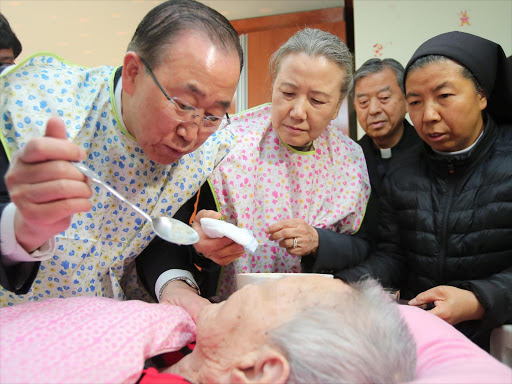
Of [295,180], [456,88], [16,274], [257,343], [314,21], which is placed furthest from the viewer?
[314,21]

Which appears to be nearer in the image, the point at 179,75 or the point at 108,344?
the point at 108,344

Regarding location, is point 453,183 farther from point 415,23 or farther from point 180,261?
point 415,23

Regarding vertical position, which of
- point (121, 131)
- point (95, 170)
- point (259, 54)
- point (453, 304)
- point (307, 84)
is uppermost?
point (259, 54)

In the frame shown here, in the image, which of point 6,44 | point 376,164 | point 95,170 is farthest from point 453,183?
point 6,44

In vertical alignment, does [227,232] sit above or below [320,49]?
below

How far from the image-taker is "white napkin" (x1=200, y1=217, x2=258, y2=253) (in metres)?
1.30

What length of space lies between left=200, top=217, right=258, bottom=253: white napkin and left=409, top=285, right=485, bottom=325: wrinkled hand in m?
0.59

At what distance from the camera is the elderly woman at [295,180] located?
1713mm

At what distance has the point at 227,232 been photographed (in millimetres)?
1298

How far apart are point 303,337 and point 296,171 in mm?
1098

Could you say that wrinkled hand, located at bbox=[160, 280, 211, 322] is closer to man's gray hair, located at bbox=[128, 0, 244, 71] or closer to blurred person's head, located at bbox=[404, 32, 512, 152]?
man's gray hair, located at bbox=[128, 0, 244, 71]

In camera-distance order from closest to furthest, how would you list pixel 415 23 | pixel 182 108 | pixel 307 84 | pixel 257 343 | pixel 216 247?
pixel 257 343 < pixel 182 108 < pixel 216 247 < pixel 307 84 < pixel 415 23

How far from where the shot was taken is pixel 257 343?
958mm

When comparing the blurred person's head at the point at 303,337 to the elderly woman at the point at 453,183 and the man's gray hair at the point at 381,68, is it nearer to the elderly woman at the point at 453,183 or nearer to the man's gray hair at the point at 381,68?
the elderly woman at the point at 453,183
